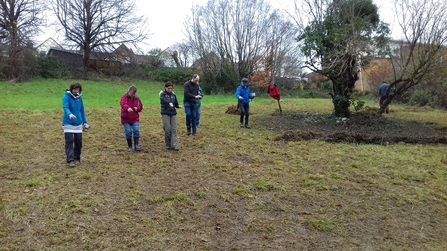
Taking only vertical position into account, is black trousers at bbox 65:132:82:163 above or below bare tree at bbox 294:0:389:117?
below

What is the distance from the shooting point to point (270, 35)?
34844 mm

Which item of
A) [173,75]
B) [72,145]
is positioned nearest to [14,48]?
[173,75]

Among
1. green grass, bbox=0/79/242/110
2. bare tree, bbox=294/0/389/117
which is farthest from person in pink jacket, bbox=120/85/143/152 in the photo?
green grass, bbox=0/79/242/110

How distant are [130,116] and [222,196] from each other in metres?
3.28

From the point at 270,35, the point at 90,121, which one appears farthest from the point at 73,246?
the point at 270,35

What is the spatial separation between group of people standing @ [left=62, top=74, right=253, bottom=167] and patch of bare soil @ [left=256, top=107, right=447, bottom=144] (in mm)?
2734

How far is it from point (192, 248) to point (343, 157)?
16.5 feet

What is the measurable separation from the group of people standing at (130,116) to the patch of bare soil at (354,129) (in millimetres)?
2734

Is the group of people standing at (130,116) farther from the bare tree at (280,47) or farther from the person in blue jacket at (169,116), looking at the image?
the bare tree at (280,47)

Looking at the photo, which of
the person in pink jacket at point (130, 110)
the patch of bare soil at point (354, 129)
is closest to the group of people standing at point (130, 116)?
the person in pink jacket at point (130, 110)

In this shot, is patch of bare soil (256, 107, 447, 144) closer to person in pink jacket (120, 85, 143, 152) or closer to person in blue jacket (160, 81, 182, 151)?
person in blue jacket (160, 81, 182, 151)

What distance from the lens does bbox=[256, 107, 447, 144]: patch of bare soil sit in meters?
9.92

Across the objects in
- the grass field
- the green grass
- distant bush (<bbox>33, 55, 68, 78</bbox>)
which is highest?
distant bush (<bbox>33, 55, 68, 78</bbox>)

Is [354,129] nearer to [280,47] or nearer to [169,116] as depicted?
[169,116]
